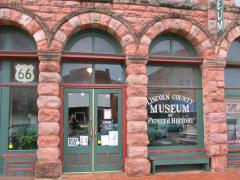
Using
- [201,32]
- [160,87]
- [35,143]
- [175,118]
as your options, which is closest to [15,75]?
[35,143]

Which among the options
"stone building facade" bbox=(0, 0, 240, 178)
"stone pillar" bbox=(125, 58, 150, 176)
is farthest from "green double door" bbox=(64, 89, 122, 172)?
"stone pillar" bbox=(125, 58, 150, 176)

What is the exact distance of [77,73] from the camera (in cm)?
1034

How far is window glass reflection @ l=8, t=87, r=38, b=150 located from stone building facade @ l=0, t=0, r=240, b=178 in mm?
585

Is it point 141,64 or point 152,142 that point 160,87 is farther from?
point 152,142

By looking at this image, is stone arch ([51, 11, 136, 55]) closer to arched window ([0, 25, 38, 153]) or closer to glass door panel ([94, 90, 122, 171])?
arched window ([0, 25, 38, 153])

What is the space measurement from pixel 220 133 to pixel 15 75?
6375mm

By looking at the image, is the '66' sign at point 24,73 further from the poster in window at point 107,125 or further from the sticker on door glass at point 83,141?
the poster in window at point 107,125

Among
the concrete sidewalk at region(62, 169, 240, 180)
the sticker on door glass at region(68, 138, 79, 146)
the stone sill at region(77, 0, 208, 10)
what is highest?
the stone sill at region(77, 0, 208, 10)

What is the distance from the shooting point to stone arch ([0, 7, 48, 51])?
31.3 feet

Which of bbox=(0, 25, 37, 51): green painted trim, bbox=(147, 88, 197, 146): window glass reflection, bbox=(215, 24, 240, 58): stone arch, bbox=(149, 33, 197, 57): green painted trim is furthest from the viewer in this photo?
bbox=(149, 33, 197, 57): green painted trim

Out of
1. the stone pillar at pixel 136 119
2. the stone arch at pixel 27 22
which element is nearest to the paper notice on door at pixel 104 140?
the stone pillar at pixel 136 119

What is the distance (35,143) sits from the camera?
998cm

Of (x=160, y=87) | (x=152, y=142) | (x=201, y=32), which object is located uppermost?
(x=201, y=32)

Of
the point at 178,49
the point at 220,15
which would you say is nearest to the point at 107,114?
the point at 178,49
